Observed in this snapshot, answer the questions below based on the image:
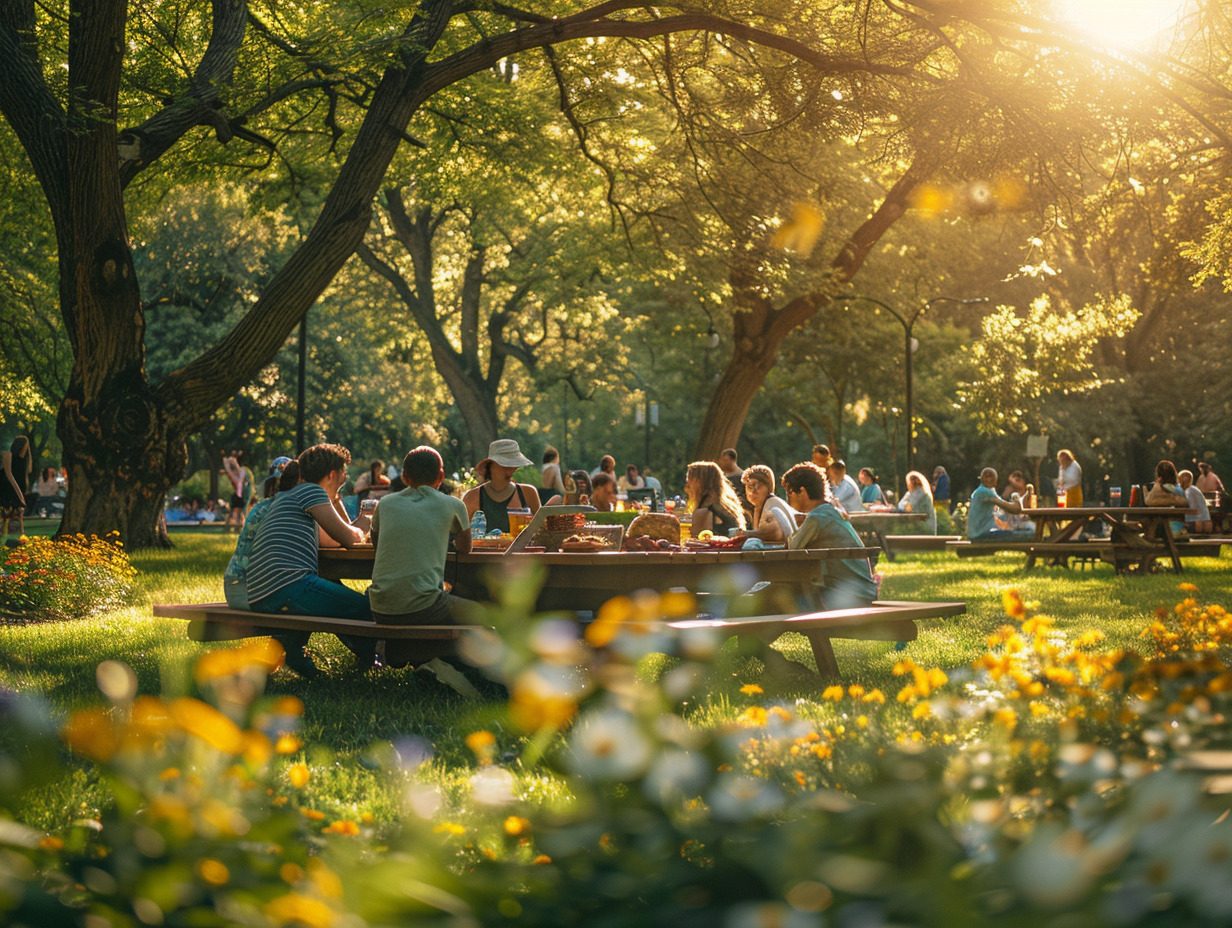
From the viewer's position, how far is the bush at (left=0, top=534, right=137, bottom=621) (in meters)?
11.1

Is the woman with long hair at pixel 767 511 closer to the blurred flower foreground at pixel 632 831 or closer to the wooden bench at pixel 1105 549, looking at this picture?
the blurred flower foreground at pixel 632 831

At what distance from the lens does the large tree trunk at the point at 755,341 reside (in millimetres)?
21562

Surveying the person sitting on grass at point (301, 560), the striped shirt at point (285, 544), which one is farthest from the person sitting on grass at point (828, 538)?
the striped shirt at point (285, 544)

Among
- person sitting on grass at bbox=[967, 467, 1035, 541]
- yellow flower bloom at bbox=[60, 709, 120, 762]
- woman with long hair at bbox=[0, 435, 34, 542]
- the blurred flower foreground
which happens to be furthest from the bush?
person sitting on grass at bbox=[967, 467, 1035, 541]

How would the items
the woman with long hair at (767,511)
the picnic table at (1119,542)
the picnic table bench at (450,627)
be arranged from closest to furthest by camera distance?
the picnic table bench at (450,627) < the woman with long hair at (767,511) < the picnic table at (1119,542)

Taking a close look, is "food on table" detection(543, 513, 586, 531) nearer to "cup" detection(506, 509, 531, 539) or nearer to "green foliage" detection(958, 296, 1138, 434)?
"cup" detection(506, 509, 531, 539)

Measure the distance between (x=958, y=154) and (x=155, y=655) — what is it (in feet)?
25.4

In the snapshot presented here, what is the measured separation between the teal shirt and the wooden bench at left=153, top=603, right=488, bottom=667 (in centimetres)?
248

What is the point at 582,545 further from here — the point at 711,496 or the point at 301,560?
the point at 711,496

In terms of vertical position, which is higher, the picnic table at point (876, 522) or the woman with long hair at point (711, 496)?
the woman with long hair at point (711, 496)

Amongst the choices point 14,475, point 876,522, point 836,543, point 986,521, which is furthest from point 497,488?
point 14,475

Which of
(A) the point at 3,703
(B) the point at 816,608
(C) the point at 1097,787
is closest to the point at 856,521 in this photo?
(B) the point at 816,608

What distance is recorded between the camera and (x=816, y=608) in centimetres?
821

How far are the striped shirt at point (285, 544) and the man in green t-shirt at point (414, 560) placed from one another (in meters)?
0.77
